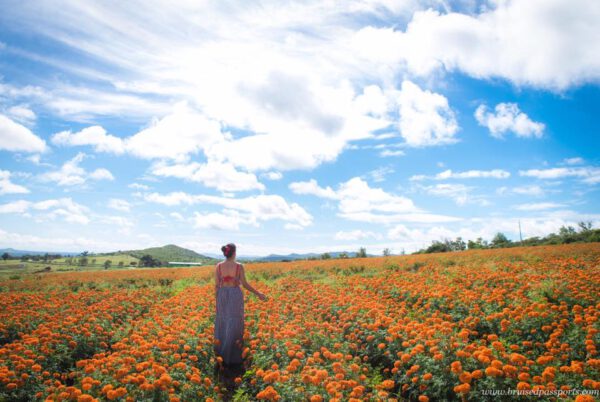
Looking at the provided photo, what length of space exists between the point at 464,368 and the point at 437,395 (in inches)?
20.3

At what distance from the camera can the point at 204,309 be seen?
8.62m

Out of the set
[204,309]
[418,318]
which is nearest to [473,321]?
[418,318]

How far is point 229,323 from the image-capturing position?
6.41m

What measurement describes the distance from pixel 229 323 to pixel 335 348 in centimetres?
209

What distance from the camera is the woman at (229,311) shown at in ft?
20.5

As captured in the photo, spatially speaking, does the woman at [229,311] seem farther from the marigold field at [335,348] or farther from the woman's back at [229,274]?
the marigold field at [335,348]

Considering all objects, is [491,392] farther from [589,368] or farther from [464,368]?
[589,368]

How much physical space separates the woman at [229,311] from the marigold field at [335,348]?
203 millimetres

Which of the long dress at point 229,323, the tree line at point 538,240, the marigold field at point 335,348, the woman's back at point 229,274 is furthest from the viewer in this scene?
the tree line at point 538,240

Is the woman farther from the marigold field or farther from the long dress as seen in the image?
the marigold field

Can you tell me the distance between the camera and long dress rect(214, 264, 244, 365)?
246 inches

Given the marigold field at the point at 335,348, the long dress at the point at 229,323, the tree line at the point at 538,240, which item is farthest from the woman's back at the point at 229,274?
the tree line at the point at 538,240

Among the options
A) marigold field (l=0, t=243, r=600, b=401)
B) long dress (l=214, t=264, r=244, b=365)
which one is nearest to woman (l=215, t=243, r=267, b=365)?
long dress (l=214, t=264, r=244, b=365)

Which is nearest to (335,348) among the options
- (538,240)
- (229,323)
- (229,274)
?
(229,323)
